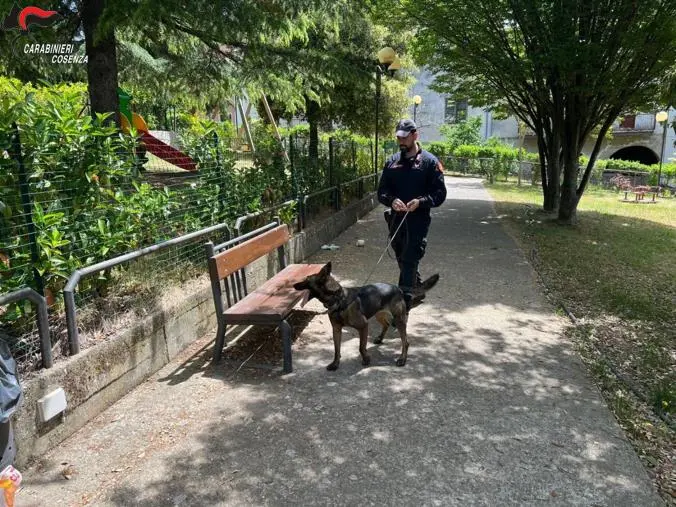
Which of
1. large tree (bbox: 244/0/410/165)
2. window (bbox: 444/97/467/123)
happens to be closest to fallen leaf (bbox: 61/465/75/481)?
large tree (bbox: 244/0/410/165)

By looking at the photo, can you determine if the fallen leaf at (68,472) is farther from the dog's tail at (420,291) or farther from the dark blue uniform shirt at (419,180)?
the dark blue uniform shirt at (419,180)

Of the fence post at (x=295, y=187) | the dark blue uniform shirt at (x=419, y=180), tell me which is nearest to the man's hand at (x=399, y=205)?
the dark blue uniform shirt at (x=419, y=180)

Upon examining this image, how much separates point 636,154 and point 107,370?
48.3 meters

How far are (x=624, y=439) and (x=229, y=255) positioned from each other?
3350 mm

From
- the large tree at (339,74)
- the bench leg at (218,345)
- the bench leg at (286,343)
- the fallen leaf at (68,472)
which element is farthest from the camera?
the large tree at (339,74)

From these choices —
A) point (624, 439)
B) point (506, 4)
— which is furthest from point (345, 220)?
point (624, 439)

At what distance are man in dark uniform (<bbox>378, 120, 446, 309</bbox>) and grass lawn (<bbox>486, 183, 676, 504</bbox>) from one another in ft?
5.96

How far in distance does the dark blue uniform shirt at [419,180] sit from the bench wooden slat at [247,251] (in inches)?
57.2

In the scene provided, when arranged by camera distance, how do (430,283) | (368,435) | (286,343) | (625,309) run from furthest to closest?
(625,309)
(430,283)
(286,343)
(368,435)

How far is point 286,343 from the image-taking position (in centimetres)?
431

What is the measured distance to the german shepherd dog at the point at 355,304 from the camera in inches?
162

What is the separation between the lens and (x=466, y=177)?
33.3m

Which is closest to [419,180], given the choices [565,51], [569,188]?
[565,51]

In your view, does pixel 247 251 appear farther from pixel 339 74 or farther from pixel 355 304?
pixel 339 74
